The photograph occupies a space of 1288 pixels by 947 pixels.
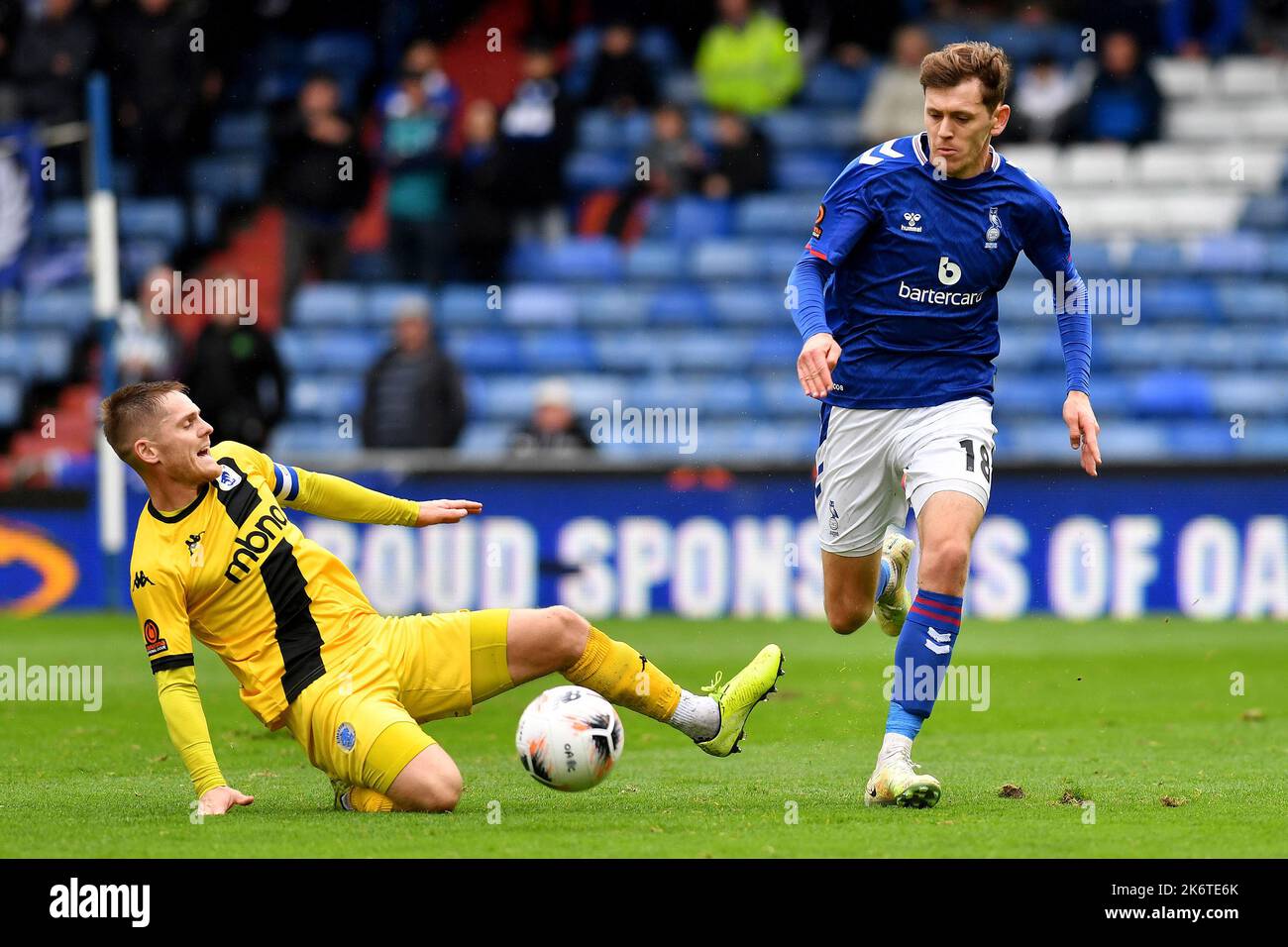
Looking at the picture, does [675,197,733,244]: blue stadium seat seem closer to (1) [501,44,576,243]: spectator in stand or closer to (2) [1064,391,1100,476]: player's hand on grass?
(1) [501,44,576,243]: spectator in stand

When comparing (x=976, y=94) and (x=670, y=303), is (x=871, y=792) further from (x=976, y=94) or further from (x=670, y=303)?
(x=670, y=303)

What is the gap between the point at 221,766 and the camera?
715cm

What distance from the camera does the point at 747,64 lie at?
56.7ft

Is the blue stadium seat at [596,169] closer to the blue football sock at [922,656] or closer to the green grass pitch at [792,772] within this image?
the green grass pitch at [792,772]

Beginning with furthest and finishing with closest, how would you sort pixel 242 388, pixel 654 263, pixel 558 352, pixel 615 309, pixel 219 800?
pixel 654 263 < pixel 615 309 < pixel 558 352 < pixel 242 388 < pixel 219 800

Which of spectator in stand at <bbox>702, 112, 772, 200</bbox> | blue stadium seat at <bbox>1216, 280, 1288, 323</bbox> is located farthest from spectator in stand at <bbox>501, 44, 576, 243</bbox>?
blue stadium seat at <bbox>1216, 280, 1288, 323</bbox>

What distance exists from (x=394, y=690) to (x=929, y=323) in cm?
221

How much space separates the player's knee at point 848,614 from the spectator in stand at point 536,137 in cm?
952

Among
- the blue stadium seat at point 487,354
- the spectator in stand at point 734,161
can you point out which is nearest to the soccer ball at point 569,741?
the blue stadium seat at point 487,354

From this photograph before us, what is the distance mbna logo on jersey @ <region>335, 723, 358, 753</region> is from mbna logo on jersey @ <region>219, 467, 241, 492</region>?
0.87 metres

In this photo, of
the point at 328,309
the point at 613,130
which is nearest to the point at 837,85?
the point at 613,130

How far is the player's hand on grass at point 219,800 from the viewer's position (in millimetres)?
5625

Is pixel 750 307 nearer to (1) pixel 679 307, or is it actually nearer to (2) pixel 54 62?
(1) pixel 679 307
